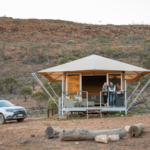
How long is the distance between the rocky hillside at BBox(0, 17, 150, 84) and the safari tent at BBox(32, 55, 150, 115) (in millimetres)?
16558

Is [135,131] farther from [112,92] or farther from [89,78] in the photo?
[89,78]

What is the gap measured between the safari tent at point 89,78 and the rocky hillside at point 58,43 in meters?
16.6

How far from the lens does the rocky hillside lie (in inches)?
1662

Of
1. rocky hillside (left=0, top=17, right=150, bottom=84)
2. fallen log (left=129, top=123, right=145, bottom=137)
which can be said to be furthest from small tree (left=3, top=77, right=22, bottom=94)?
fallen log (left=129, top=123, right=145, bottom=137)

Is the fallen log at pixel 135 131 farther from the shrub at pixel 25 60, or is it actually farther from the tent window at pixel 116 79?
the shrub at pixel 25 60

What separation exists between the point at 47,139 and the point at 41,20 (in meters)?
65.4

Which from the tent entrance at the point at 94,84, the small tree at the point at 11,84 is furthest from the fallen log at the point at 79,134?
the small tree at the point at 11,84

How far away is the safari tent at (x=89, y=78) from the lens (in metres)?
12.4

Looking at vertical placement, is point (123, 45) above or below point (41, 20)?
below

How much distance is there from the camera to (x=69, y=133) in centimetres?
673

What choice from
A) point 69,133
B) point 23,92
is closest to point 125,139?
point 69,133

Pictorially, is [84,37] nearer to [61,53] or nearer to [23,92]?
[61,53]

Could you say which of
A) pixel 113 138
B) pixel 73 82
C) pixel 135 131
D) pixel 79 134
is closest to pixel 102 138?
pixel 113 138

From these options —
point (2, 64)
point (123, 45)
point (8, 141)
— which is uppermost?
point (123, 45)
